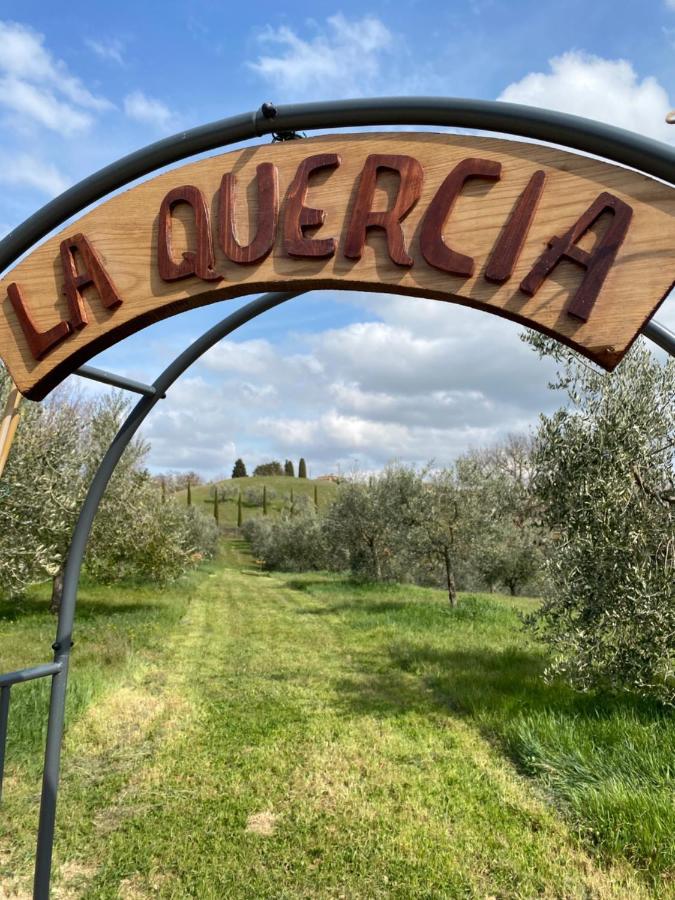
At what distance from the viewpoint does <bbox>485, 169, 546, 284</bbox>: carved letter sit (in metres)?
2.22

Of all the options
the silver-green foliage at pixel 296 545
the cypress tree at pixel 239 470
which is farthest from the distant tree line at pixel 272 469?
the silver-green foliage at pixel 296 545

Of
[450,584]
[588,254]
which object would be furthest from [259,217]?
[450,584]

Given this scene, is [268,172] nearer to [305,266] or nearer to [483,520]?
[305,266]

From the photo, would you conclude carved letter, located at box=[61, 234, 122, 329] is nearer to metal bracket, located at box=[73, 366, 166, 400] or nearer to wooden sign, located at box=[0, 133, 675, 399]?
wooden sign, located at box=[0, 133, 675, 399]

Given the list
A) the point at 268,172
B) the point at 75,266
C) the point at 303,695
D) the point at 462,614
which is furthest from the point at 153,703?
the point at 462,614

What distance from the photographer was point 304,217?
2475mm

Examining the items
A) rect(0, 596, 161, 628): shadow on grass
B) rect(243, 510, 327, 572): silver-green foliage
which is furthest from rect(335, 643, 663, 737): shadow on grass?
rect(243, 510, 327, 572): silver-green foliage

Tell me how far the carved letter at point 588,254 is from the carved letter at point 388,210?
0.53 m

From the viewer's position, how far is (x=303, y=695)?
31.7 ft

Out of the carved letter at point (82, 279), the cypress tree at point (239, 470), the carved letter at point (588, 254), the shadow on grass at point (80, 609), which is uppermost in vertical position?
the cypress tree at point (239, 470)

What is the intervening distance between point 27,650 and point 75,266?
12211 mm

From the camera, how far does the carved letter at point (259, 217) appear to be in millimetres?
2514

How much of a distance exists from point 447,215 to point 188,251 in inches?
47.3

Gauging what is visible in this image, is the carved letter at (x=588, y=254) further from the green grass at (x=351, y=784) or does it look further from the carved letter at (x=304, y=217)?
the green grass at (x=351, y=784)
